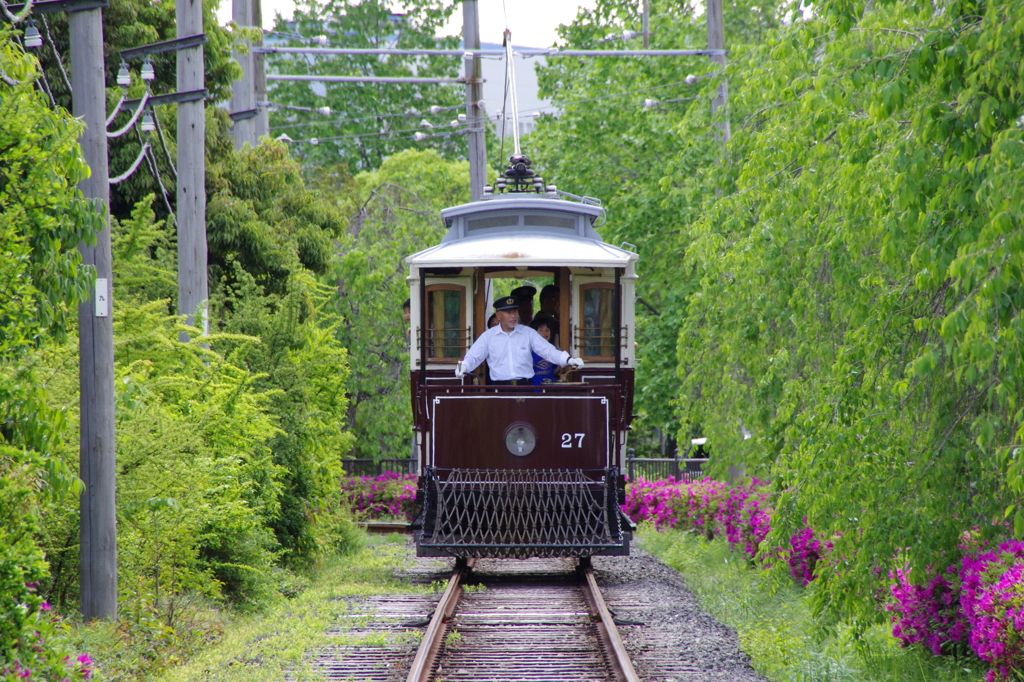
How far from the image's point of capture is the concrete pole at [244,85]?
19.4m

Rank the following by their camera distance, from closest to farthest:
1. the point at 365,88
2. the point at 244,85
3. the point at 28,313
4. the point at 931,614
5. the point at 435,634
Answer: the point at 28,313, the point at 931,614, the point at 435,634, the point at 244,85, the point at 365,88

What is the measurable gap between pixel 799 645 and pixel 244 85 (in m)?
14.0

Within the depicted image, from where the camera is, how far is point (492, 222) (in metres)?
13.8

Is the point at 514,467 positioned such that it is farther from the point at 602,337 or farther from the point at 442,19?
the point at 442,19

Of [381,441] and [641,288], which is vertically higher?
[641,288]

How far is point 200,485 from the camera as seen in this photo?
377 inches

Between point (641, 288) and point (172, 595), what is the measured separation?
19545 millimetres

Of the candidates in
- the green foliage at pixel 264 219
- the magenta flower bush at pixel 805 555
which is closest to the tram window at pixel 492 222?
the green foliage at pixel 264 219

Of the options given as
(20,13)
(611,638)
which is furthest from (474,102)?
(20,13)

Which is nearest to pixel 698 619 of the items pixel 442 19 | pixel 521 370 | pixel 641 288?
pixel 521 370

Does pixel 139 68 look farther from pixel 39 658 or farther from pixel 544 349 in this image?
pixel 39 658

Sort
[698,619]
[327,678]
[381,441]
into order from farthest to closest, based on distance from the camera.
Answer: [381,441] < [698,619] < [327,678]

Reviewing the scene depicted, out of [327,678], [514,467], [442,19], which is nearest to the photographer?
[327,678]

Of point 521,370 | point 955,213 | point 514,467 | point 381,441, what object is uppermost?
point 955,213
